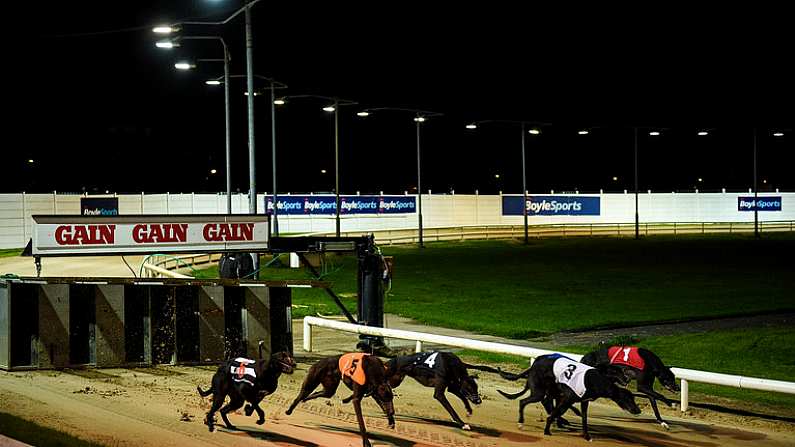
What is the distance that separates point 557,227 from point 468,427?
52402 millimetres

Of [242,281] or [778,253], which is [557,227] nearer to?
[778,253]

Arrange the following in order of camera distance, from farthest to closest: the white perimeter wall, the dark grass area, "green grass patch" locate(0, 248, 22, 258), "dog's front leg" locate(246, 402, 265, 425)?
the white perimeter wall < "green grass patch" locate(0, 248, 22, 258) < the dark grass area < "dog's front leg" locate(246, 402, 265, 425)

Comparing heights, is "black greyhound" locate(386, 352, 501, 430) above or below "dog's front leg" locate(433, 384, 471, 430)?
above

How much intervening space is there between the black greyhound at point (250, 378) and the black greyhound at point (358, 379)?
0.31m

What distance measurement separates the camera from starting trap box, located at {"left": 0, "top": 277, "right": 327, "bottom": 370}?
1301 cm

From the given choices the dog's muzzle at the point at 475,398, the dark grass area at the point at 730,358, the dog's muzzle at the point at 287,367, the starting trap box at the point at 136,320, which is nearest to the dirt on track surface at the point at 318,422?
the dog's muzzle at the point at 475,398

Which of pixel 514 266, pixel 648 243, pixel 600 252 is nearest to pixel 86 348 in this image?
pixel 514 266

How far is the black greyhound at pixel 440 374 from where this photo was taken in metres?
9.00

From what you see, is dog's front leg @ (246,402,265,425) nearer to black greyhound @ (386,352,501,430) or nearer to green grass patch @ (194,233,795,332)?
black greyhound @ (386,352,501,430)

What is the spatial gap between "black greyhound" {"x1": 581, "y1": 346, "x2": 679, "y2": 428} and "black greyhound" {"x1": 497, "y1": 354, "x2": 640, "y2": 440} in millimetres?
576

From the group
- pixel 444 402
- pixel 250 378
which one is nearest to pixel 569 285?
pixel 444 402

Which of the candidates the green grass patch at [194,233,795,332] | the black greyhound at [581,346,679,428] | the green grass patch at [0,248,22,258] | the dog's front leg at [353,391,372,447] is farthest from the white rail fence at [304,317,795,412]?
the green grass patch at [0,248,22,258]

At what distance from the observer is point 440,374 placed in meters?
9.01

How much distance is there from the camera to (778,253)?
40.2 meters
